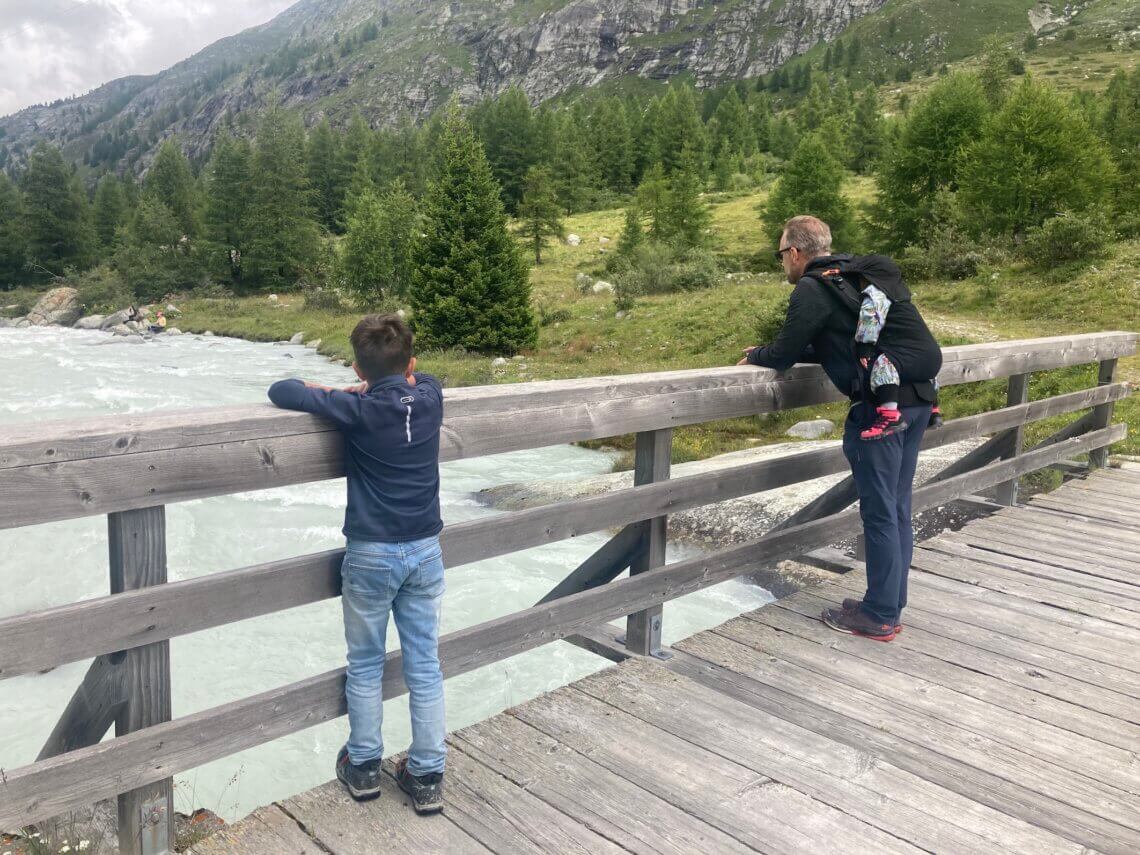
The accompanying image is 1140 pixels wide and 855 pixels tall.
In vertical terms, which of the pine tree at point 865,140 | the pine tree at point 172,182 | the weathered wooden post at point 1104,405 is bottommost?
the weathered wooden post at point 1104,405

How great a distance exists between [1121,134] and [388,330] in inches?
1943

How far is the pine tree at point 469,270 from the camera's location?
30.5 m

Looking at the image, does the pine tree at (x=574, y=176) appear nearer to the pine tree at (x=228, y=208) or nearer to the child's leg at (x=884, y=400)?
the pine tree at (x=228, y=208)

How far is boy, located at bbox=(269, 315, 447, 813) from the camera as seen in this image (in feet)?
9.00

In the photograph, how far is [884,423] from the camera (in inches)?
165

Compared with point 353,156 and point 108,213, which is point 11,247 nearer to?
point 108,213

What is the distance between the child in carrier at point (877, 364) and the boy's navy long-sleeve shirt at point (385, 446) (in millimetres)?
2214

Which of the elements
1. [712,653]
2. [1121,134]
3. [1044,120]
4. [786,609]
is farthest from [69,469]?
[1121,134]

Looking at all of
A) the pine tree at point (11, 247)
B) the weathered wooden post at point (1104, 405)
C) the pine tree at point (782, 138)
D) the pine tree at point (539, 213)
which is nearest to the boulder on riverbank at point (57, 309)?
the pine tree at point (11, 247)

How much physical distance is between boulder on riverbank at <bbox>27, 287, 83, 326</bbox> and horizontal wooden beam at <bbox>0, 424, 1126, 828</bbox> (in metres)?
62.4

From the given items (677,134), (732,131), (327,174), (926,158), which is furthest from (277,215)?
(926,158)

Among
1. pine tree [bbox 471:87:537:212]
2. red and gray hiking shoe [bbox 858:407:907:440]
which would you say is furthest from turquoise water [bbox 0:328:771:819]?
pine tree [bbox 471:87:537:212]

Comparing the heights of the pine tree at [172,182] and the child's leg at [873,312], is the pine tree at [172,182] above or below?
above

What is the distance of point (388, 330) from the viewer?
278 cm
